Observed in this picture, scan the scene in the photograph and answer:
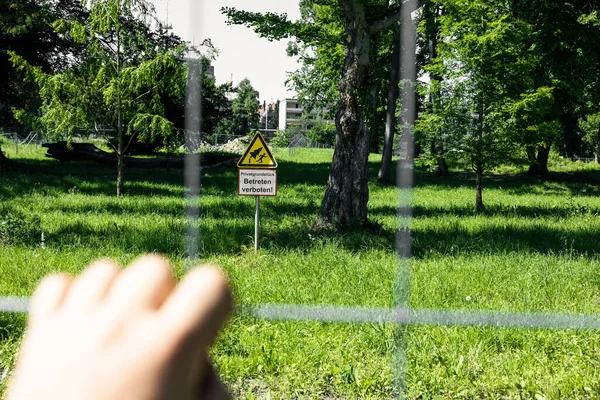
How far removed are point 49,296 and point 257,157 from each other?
25.5 feet

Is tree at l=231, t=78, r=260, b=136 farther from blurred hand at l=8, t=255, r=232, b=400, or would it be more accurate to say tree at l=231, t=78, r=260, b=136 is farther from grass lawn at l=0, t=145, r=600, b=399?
blurred hand at l=8, t=255, r=232, b=400

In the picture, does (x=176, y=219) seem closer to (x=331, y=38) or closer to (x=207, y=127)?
(x=331, y=38)

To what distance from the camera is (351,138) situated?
1018 centimetres

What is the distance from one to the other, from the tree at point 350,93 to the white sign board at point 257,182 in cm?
229

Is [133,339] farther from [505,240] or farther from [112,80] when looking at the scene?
[112,80]

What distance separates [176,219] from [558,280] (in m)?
6.64

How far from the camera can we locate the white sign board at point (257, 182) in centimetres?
793

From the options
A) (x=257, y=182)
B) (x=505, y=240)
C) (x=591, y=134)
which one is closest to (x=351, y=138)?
(x=257, y=182)

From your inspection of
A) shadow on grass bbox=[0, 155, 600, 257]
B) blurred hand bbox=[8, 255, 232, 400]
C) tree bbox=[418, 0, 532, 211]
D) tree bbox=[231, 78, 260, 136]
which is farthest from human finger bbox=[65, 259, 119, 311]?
tree bbox=[231, 78, 260, 136]

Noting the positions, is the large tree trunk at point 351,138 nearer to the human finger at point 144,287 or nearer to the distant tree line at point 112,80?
the distant tree line at point 112,80

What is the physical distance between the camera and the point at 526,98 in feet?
45.2

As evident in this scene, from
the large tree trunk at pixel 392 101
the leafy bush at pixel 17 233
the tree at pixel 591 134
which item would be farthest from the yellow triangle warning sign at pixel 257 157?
the tree at pixel 591 134

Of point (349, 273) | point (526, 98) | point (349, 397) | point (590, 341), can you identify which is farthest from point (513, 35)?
point (349, 397)

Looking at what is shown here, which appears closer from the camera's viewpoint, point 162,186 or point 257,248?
point 257,248
